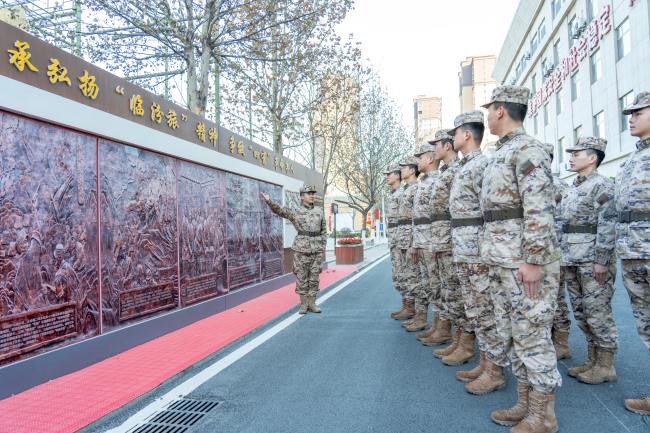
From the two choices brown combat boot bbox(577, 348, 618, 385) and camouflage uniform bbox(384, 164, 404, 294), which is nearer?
brown combat boot bbox(577, 348, 618, 385)

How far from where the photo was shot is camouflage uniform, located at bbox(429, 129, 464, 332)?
4.63 meters

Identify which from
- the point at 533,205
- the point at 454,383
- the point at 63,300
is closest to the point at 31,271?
the point at 63,300

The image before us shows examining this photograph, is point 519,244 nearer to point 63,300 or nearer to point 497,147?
point 497,147

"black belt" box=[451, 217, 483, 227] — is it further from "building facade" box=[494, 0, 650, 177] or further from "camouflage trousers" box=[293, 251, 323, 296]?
"building facade" box=[494, 0, 650, 177]

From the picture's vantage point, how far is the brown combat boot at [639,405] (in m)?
3.02

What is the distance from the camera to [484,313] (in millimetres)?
3619

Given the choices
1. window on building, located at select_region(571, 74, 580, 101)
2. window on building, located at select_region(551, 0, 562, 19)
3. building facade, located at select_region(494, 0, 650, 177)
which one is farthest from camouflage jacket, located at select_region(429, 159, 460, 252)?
window on building, located at select_region(551, 0, 562, 19)

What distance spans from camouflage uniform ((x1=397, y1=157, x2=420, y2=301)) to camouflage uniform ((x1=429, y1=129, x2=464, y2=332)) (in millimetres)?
1123

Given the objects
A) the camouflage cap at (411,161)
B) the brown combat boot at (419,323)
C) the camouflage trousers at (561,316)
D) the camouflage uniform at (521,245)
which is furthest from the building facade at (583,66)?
the camouflage uniform at (521,245)

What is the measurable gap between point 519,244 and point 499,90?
44.2 inches

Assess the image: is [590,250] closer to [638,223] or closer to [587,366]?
[638,223]

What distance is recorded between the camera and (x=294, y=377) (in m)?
4.00

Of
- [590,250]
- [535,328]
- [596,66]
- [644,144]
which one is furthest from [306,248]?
[596,66]

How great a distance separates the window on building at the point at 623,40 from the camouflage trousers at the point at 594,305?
61.0ft
